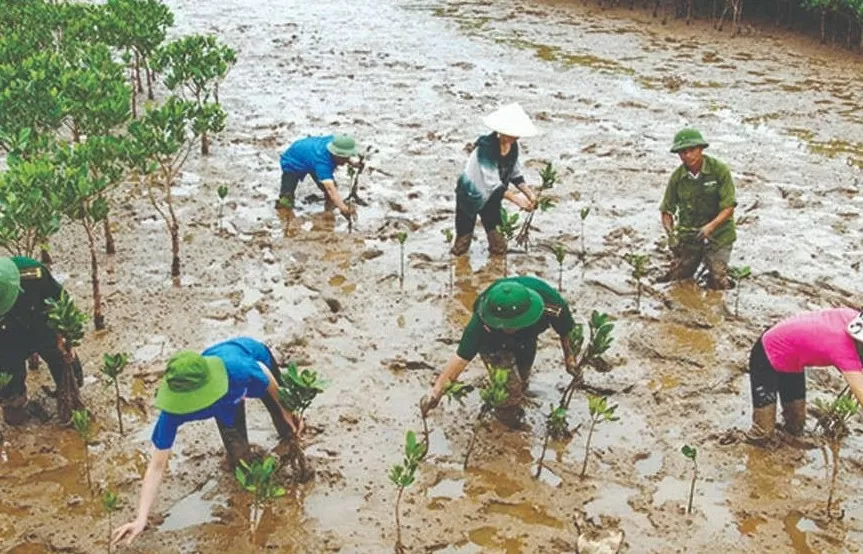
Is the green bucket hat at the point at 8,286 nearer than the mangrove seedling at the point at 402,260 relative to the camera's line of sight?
Yes

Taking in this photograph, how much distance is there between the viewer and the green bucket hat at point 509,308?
4.53 meters

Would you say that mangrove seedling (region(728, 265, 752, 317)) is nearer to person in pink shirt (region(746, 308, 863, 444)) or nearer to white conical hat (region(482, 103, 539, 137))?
person in pink shirt (region(746, 308, 863, 444))

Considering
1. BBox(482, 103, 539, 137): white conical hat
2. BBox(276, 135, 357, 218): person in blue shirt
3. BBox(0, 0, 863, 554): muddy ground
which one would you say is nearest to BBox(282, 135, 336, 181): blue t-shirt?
BBox(276, 135, 357, 218): person in blue shirt

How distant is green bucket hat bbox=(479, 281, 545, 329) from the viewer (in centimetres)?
453

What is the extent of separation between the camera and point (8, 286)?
449 cm

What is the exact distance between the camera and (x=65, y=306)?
4.63m

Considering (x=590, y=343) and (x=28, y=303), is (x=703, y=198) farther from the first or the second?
(x=28, y=303)

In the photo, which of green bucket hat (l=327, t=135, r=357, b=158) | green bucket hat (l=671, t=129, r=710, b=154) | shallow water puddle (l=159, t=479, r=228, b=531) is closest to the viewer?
shallow water puddle (l=159, t=479, r=228, b=531)

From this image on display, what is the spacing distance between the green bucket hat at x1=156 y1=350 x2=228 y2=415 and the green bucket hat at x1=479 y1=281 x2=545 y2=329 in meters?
1.42

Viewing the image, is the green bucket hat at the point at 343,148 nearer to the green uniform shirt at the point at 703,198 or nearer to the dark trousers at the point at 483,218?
the dark trousers at the point at 483,218

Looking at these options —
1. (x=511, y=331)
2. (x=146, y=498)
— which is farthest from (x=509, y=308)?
(x=146, y=498)

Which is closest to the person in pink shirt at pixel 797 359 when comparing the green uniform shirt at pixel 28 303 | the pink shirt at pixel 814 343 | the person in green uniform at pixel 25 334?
the pink shirt at pixel 814 343

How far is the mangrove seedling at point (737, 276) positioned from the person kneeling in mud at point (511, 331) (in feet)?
6.60

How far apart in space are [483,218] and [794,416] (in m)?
3.14
